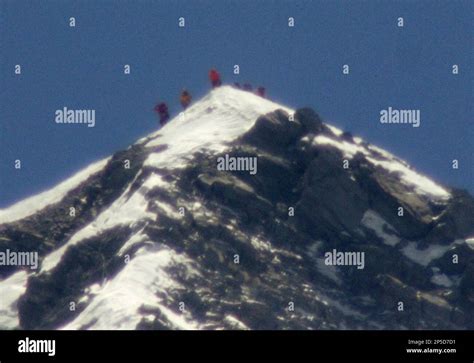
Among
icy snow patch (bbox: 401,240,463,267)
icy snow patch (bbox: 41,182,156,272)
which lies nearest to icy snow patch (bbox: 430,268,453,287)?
icy snow patch (bbox: 401,240,463,267)

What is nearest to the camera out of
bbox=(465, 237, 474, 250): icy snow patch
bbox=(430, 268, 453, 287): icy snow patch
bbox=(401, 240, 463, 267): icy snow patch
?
bbox=(430, 268, 453, 287): icy snow patch

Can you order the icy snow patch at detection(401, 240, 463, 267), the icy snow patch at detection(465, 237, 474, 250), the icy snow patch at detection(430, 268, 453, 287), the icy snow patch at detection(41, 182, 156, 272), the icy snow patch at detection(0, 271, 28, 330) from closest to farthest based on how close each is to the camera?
1. the icy snow patch at detection(41, 182, 156, 272)
2. the icy snow patch at detection(0, 271, 28, 330)
3. the icy snow patch at detection(430, 268, 453, 287)
4. the icy snow patch at detection(465, 237, 474, 250)
5. the icy snow patch at detection(401, 240, 463, 267)

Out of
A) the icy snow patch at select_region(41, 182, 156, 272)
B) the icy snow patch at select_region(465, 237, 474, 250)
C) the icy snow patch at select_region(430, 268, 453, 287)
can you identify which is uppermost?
the icy snow patch at select_region(41, 182, 156, 272)

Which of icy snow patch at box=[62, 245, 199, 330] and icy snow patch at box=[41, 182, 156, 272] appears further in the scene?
icy snow patch at box=[41, 182, 156, 272]

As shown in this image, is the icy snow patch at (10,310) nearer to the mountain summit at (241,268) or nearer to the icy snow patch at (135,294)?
the mountain summit at (241,268)

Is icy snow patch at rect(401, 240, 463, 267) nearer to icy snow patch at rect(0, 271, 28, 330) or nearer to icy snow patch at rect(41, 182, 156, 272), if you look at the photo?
icy snow patch at rect(41, 182, 156, 272)

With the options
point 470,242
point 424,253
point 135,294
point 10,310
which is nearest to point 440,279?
point 424,253

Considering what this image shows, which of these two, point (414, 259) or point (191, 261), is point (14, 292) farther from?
point (414, 259)

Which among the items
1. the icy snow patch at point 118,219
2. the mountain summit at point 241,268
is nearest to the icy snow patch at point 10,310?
the mountain summit at point 241,268

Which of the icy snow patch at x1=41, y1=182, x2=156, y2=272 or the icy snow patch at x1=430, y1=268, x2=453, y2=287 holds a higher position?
the icy snow patch at x1=41, y1=182, x2=156, y2=272

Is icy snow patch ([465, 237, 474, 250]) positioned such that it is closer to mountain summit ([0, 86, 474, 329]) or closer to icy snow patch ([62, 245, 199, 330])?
mountain summit ([0, 86, 474, 329])
